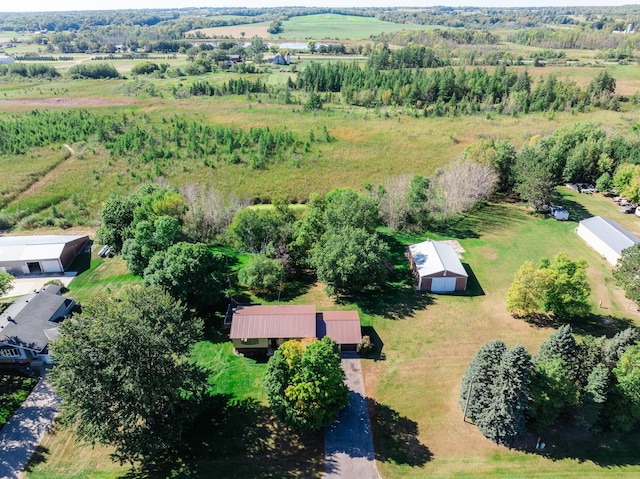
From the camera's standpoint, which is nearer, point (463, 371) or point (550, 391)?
point (550, 391)

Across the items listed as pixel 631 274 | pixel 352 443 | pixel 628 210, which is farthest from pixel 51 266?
pixel 628 210

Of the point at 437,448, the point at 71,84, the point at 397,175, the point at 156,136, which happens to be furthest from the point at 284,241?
the point at 71,84

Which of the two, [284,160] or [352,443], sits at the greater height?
[284,160]

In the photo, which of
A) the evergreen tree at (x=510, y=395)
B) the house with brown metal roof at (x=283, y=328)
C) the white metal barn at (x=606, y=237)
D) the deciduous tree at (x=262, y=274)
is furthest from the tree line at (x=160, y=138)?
the evergreen tree at (x=510, y=395)

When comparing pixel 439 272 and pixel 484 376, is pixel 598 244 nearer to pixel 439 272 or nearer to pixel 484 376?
pixel 439 272

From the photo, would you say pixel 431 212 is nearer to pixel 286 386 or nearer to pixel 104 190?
pixel 286 386
